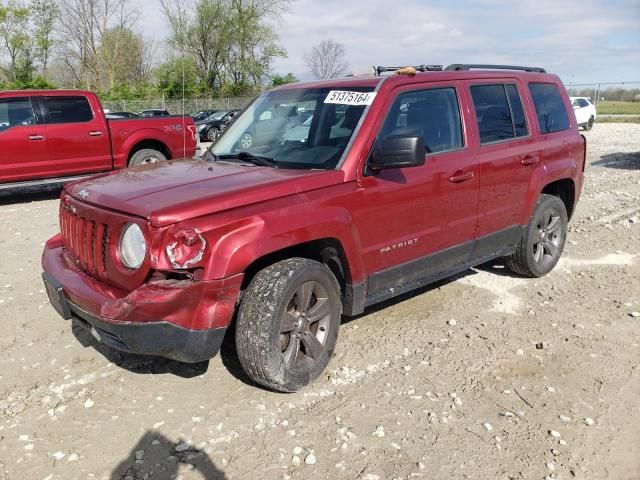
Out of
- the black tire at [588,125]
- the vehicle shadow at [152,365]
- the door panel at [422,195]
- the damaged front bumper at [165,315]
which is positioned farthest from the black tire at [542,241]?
the black tire at [588,125]

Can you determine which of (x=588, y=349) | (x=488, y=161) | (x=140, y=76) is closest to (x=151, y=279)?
(x=488, y=161)

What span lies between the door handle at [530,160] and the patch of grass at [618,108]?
33.0m

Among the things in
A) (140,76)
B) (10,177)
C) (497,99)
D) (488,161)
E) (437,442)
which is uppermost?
(140,76)

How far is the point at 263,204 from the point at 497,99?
2571mm

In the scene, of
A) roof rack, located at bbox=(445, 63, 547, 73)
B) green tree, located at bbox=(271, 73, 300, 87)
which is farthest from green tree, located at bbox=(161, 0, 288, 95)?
roof rack, located at bbox=(445, 63, 547, 73)

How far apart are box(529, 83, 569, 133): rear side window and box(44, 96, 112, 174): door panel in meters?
7.53

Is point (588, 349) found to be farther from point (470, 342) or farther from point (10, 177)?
point (10, 177)

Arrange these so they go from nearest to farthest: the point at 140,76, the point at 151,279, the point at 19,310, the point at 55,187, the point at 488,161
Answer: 1. the point at 151,279
2. the point at 488,161
3. the point at 19,310
4. the point at 55,187
5. the point at 140,76

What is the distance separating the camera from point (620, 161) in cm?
1453

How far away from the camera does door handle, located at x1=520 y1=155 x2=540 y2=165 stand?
4.92 metres

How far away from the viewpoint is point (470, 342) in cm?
432

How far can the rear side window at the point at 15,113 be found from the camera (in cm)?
930

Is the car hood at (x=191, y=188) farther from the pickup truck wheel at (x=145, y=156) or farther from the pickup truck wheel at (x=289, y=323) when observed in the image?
the pickup truck wheel at (x=145, y=156)

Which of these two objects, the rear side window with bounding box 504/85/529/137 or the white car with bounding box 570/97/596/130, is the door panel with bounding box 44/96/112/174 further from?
the white car with bounding box 570/97/596/130
